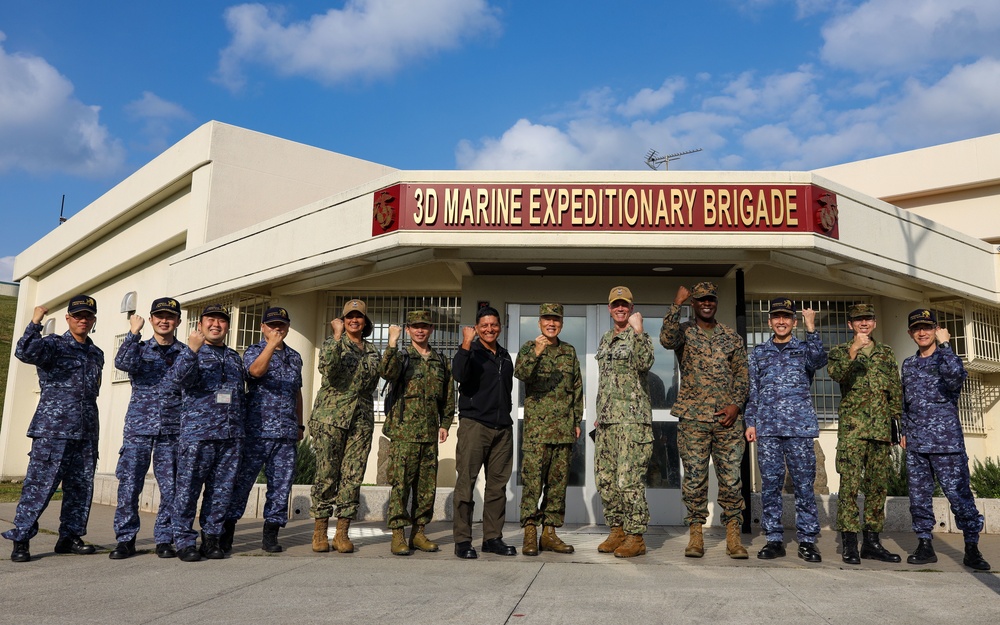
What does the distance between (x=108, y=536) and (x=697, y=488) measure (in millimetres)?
5124

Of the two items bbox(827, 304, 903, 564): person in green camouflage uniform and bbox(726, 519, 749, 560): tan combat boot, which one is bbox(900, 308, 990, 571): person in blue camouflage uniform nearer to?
bbox(827, 304, 903, 564): person in green camouflage uniform

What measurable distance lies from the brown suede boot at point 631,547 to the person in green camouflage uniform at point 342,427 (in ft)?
6.69

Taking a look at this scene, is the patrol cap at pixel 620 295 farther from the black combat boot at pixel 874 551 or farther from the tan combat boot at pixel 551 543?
the black combat boot at pixel 874 551

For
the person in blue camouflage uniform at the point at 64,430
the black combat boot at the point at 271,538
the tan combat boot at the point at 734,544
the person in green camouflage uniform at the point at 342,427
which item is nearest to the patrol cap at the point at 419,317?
the person in green camouflage uniform at the point at 342,427

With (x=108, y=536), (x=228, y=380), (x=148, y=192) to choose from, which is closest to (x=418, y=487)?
(x=228, y=380)

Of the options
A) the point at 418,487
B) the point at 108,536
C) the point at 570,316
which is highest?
the point at 570,316

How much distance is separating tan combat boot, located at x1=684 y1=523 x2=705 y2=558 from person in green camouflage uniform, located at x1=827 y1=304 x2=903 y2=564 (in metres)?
1.05

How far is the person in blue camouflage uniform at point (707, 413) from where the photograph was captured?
5.75 metres

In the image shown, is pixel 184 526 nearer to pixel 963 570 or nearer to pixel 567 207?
pixel 567 207

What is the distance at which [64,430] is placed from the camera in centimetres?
550

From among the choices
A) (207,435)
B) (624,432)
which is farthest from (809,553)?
(207,435)

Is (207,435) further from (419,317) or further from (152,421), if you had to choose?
(419,317)

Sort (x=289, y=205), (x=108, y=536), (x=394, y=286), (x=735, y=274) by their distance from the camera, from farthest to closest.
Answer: (x=289, y=205) → (x=394, y=286) → (x=735, y=274) → (x=108, y=536)

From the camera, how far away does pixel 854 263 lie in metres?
7.73
